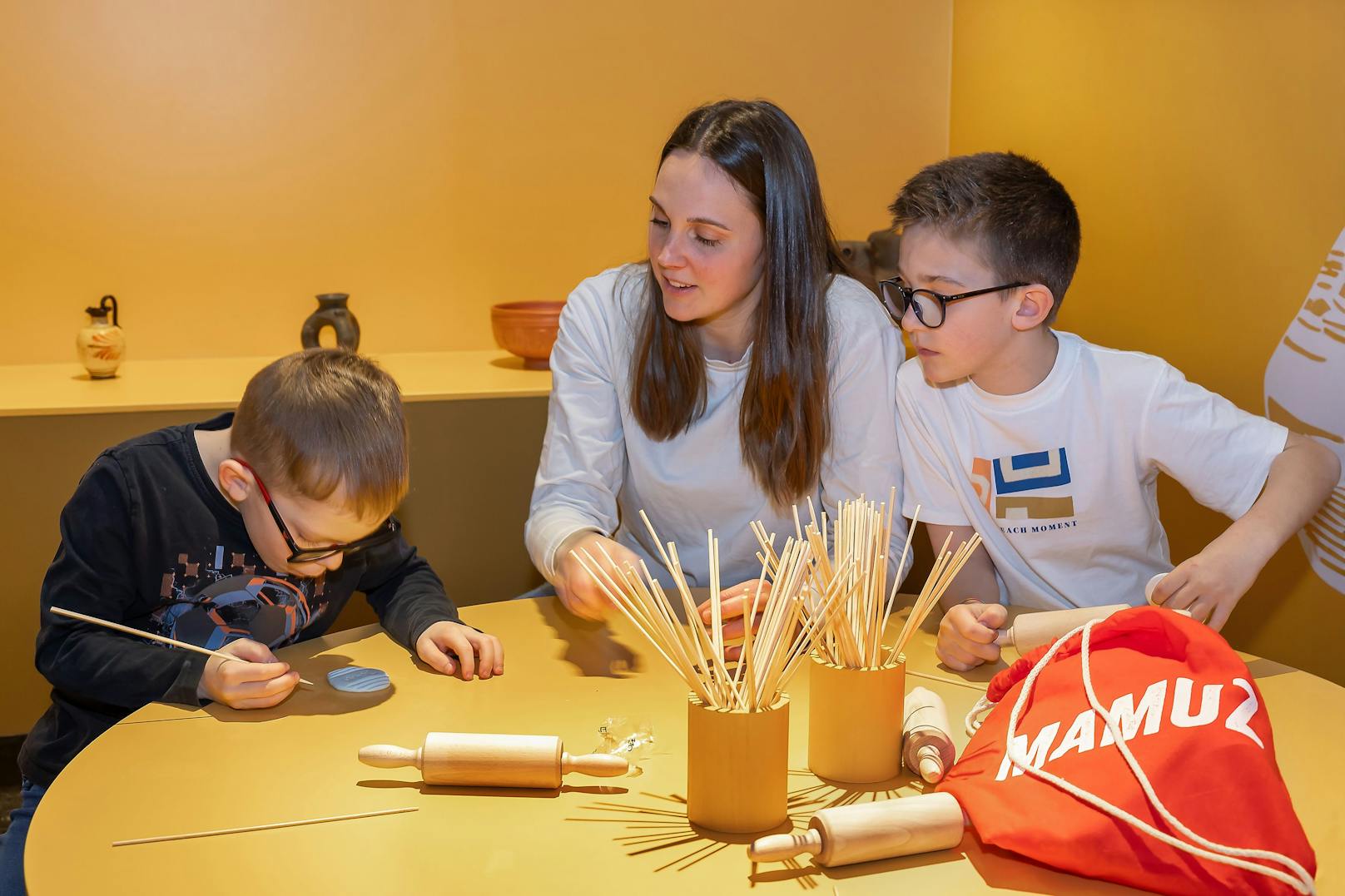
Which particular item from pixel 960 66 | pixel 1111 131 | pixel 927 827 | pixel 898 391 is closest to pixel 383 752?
pixel 927 827

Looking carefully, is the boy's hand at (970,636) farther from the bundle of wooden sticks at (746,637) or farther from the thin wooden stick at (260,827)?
the thin wooden stick at (260,827)

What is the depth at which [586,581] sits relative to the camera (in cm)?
138

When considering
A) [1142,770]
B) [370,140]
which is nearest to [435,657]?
[1142,770]

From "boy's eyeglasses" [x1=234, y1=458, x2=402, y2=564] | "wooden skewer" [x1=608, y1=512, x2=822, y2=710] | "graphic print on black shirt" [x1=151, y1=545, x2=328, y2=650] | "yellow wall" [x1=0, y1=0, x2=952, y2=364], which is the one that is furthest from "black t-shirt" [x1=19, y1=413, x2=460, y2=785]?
"yellow wall" [x1=0, y1=0, x2=952, y2=364]

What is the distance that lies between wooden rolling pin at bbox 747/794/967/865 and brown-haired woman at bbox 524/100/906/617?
0.75m

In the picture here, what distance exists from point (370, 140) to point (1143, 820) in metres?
2.49

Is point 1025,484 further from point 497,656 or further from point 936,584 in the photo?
point 497,656

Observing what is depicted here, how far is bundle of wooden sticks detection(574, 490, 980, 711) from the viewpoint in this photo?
3.11 feet

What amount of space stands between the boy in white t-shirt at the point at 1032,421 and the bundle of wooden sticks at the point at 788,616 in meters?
0.59

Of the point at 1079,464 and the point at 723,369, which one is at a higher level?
the point at 723,369

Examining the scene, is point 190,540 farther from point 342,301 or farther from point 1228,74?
point 1228,74

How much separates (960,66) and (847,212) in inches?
18.9

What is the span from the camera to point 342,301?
107 inches

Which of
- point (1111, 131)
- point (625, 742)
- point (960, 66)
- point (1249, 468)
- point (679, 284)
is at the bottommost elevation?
point (625, 742)
